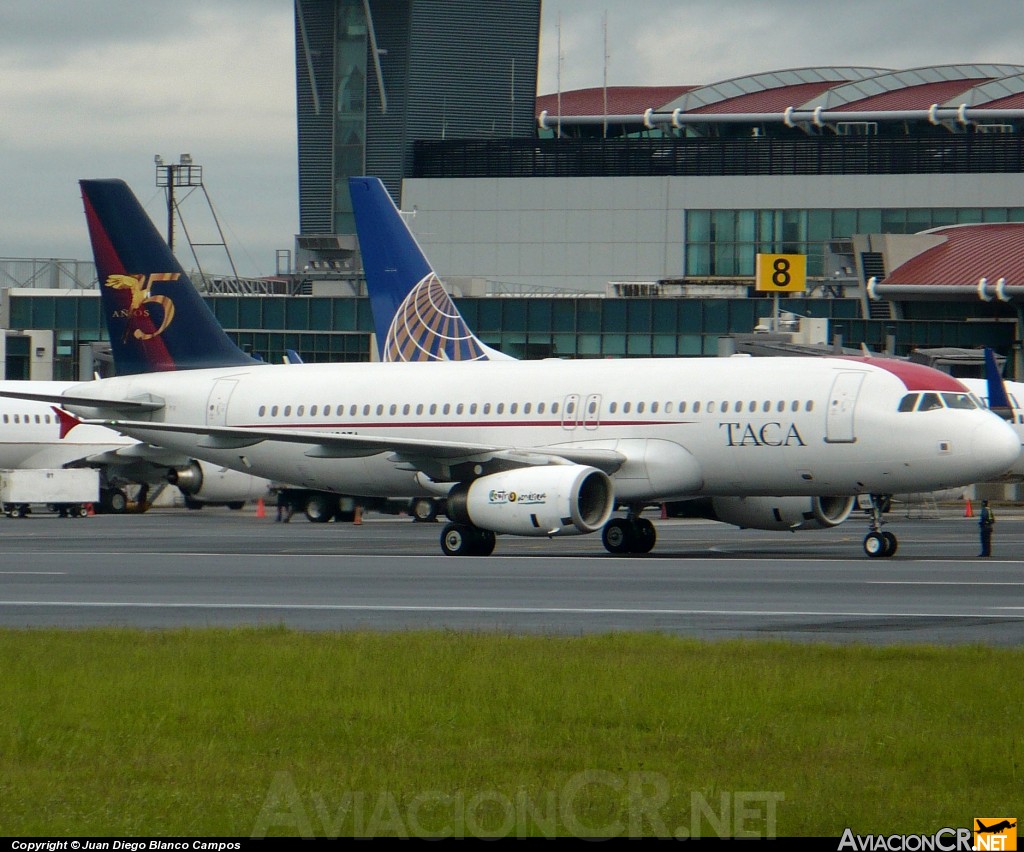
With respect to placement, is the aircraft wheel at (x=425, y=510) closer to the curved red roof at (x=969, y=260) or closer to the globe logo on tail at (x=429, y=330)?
the globe logo on tail at (x=429, y=330)

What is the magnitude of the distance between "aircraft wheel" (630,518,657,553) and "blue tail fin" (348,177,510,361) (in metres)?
13.8

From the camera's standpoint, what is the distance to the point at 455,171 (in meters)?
106

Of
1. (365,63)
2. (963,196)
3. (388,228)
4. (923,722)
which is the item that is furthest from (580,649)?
(365,63)

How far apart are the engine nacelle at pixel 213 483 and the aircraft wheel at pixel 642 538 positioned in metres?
23.4

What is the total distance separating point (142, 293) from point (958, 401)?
716 inches

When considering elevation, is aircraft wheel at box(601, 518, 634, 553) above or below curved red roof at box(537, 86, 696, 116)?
below

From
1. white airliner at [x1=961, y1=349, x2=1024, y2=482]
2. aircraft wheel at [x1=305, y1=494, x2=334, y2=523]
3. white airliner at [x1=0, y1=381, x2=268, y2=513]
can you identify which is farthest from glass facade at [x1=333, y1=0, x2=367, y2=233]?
white airliner at [x1=961, y1=349, x2=1024, y2=482]

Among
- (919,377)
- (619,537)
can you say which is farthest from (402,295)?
(919,377)

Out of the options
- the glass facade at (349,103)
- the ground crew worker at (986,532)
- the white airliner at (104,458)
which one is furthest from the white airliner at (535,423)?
the glass facade at (349,103)

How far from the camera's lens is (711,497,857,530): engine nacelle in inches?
1281

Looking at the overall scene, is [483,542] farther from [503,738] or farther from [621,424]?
[503,738]

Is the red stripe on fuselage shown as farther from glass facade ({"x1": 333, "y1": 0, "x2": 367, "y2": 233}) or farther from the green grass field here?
glass facade ({"x1": 333, "y1": 0, "x2": 367, "y2": 233})

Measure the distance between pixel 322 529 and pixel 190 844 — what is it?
Result: 36.5m

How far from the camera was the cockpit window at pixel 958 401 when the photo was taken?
29.5 meters
